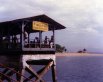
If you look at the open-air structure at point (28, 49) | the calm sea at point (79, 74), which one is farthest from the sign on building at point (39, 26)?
the calm sea at point (79, 74)

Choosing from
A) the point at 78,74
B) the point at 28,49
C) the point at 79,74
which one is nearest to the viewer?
the point at 28,49

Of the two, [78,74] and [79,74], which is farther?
A: [79,74]

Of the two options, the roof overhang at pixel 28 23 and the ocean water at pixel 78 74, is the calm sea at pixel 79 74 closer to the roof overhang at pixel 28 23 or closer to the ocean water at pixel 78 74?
the ocean water at pixel 78 74

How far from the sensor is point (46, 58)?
29.9 meters

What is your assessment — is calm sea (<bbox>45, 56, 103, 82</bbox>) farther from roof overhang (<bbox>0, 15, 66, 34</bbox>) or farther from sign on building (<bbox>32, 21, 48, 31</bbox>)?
sign on building (<bbox>32, 21, 48, 31</bbox>)

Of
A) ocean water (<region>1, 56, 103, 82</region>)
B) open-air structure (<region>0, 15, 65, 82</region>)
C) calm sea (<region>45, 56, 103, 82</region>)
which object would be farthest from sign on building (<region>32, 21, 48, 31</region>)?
calm sea (<region>45, 56, 103, 82</region>)

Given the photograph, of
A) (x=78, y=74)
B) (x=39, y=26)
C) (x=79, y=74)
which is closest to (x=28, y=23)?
(x=39, y=26)

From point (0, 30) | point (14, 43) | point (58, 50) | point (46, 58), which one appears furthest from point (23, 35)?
point (58, 50)

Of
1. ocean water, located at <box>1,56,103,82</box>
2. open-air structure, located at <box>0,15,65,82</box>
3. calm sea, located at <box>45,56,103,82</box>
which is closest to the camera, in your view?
open-air structure, located at <box>0,15,65,82</box>

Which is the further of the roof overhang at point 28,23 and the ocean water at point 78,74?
the ocean water at point 78,74

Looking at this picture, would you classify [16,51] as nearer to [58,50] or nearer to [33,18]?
[33,18]

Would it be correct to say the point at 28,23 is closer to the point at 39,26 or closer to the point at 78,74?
the point at 39,26

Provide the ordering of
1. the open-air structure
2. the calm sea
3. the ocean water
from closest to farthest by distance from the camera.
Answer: the open-air structure, the ocean water, the calm sea

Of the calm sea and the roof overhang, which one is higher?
the roof overhang
